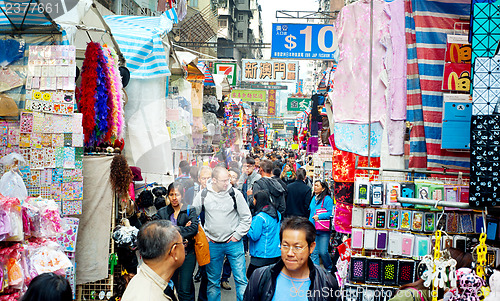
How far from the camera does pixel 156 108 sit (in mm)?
6691

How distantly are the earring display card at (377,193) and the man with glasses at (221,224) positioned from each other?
243cm

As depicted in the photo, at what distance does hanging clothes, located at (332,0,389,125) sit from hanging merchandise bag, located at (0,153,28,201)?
305 cm

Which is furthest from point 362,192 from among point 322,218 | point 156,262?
point 322,218

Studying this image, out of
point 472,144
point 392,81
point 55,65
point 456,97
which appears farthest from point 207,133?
point 472,144

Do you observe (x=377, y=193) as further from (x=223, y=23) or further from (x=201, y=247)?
(x=223, y=23)

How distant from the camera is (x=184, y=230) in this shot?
5391mm

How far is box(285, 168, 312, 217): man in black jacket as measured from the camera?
28.8ft

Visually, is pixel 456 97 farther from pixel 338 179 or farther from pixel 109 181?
pixel 109 181

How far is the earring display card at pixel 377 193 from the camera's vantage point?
12.6ft

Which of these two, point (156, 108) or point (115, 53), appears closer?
point (115, 53)

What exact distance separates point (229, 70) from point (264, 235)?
10499mm

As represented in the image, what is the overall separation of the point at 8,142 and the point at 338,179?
3.26 m

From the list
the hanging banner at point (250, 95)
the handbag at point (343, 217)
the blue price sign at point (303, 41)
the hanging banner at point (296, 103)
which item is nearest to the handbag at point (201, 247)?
the handbag at point (343, 217)

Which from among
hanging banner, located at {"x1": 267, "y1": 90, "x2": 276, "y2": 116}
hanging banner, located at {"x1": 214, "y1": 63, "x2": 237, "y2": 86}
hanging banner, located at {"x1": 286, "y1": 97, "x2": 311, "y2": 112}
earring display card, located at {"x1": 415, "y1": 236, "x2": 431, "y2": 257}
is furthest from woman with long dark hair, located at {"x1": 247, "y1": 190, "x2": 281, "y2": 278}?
hanging banner, located at {"x1": 267, "y1": 90, "x2": 276, "y2": 116}
